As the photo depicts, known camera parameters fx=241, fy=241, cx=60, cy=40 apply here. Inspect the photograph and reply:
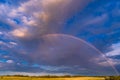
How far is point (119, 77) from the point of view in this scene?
263 ft

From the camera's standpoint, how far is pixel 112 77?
8250 cm

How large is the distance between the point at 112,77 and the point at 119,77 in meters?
2.89
